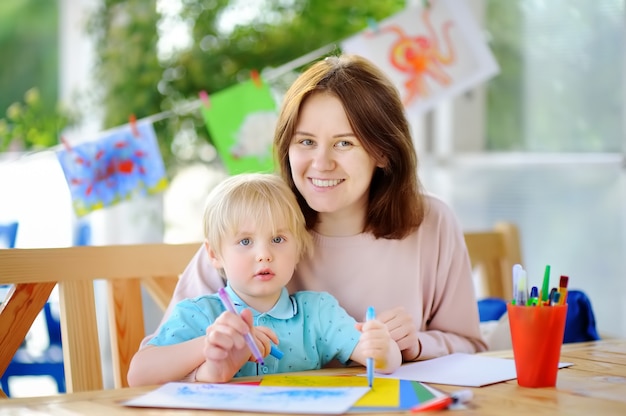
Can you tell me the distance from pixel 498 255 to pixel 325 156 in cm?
99

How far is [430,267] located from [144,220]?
177 cm

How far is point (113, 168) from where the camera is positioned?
93.4 inches

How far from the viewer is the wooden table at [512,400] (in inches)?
45.9

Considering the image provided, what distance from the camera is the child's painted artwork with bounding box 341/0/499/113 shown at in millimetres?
2650

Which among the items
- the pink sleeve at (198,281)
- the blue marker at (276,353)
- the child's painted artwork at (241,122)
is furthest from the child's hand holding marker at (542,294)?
the child's painted artwork at (241,122)

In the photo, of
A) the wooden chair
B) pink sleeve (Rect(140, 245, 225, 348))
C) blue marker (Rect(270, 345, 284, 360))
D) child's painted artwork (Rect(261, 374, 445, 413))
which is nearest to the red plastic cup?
child's painted artwork (Rect(261, 374, 445, 413))

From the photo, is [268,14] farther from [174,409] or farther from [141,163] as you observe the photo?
[174,409]

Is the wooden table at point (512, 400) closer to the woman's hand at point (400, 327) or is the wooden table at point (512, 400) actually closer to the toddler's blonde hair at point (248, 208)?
the woman's hand at point (400, 327)

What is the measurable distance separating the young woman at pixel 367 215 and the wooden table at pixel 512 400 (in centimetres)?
29

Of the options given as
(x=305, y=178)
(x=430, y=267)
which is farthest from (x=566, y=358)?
(x=305, y=178)

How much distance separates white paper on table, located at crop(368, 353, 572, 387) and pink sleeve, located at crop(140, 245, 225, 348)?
1.31 feet

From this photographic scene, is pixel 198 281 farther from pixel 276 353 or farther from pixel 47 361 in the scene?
pixel 47 361

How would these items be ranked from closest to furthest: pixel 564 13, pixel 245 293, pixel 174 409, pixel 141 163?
pixel 174 409, pixel 245 293, pixel 141 163, pixel 564 13

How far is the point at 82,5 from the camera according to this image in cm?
371
